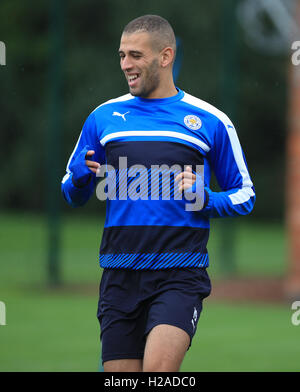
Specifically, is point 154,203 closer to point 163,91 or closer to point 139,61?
point 163,91

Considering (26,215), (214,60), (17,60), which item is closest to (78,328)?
(214,60)

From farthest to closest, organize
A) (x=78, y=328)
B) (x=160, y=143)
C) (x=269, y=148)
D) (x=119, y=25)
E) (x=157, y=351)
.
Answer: (x=269, y=148) < (x=119, y=25) < (x=78, y=328) < (x=160, y=143) < (x=157, y=351)

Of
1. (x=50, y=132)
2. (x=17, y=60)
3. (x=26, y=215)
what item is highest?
(x=17, y=60)

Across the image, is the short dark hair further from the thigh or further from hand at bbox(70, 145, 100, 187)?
the thigh

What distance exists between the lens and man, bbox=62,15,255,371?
413 centimetres

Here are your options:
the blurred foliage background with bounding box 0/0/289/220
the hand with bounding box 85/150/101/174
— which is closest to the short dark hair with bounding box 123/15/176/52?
the hand with bounding box 85/150/101/174

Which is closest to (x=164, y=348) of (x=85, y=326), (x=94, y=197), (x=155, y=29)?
(x=155, y=29)

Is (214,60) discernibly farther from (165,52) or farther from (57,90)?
(165,52)

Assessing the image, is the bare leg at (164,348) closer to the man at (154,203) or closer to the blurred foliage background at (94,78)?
the man at (154,203)

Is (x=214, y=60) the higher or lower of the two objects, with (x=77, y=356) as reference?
higher

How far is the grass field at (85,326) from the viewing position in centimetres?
814

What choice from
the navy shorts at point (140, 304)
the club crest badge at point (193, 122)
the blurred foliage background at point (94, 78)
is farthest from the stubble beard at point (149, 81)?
the blurred foliage background at point (94, 78)

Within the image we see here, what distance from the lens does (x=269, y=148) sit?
1139 inches

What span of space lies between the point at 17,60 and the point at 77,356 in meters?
20.4
